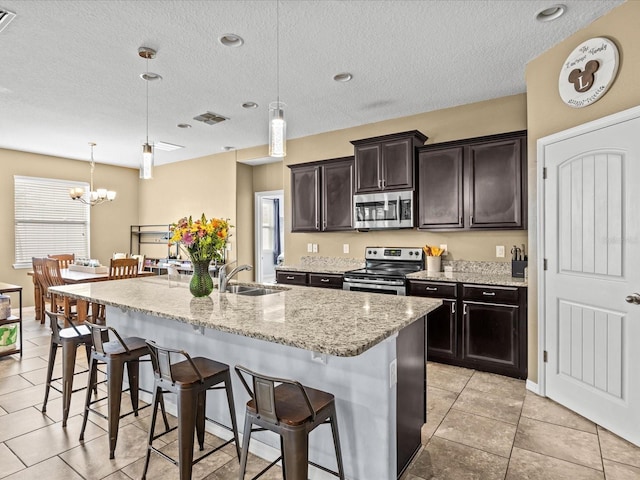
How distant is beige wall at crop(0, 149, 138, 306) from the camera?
6168mm

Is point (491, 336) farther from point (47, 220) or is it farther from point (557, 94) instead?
point (47, 220)

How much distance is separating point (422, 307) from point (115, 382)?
186cm

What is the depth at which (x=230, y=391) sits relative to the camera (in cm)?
205

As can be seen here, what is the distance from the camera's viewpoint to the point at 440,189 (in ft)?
13.3

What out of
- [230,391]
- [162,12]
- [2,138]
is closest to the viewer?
[230,391]

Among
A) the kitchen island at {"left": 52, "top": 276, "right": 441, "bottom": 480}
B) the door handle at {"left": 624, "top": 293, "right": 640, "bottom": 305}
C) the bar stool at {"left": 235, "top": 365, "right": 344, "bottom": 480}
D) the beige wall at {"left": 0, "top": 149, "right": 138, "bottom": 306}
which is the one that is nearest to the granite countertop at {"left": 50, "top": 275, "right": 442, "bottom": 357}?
the kitchen island at {"left": 52, "top": 276, "right": 441, "bottom": 480}

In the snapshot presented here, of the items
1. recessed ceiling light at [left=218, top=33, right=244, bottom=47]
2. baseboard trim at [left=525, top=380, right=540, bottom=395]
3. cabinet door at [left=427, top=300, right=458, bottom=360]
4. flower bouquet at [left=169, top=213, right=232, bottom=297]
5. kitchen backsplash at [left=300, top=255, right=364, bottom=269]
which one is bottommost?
baseboard trim at [left=525, top=380, right=540, bottom=395]

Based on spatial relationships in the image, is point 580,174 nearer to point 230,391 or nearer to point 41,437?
point 230,391

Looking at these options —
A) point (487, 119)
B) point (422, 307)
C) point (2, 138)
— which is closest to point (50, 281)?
point (2, 138)

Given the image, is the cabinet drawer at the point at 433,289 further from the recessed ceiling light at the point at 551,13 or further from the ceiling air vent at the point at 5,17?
the ceiling air vent at the point at 5,17

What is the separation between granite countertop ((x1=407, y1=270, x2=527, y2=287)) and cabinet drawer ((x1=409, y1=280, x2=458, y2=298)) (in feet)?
0.16

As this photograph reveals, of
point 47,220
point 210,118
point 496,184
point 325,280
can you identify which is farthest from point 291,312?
point 47,220

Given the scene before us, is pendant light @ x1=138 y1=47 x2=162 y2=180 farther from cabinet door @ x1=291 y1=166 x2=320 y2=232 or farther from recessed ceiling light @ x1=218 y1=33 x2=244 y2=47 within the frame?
cabinet door @ x1=291 y1=166 x2=320 y2=232

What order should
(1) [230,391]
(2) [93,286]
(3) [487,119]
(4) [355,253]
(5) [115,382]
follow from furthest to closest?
Result: (4) [355,253] → (3) [487,119] → (2) [93,286] → (5) [115,382] → (1) [230,391]
